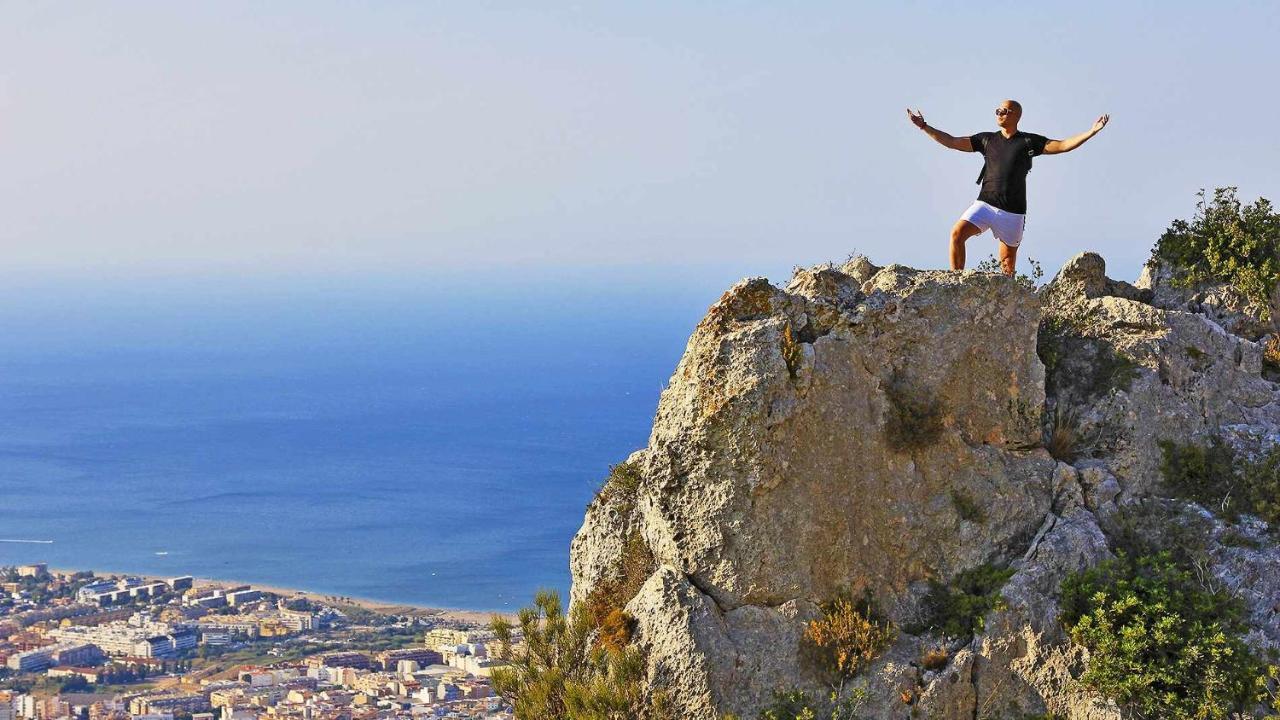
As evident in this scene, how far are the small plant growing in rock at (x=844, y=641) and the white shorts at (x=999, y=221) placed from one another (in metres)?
3.01

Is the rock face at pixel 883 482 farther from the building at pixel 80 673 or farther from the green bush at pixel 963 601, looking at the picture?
the building at pixel 80 673

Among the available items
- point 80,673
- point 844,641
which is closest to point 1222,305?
point 844,641

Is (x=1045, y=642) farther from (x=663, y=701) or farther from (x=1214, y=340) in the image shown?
(x=1214, y=340)

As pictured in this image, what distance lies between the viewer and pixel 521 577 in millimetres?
57625

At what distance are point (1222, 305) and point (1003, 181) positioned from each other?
103 inches

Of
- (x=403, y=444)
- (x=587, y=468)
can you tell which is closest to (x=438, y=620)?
(x=587, y=468)

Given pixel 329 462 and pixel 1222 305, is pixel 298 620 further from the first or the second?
pixel 329 462

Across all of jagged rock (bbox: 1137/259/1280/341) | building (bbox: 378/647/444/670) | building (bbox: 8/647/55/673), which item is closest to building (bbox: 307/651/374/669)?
building (bbox: 378/647/444/670)

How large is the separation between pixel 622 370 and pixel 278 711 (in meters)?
107

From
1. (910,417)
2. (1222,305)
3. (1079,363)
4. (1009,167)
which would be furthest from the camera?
(1222,305)

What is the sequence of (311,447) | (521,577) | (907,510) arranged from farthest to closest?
1. (311,447)
2. (521,577)
3. (907,510)

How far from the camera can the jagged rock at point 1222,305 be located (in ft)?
33.2

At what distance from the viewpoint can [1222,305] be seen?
33.6ft

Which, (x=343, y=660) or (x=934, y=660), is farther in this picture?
(x=343, y=660)
